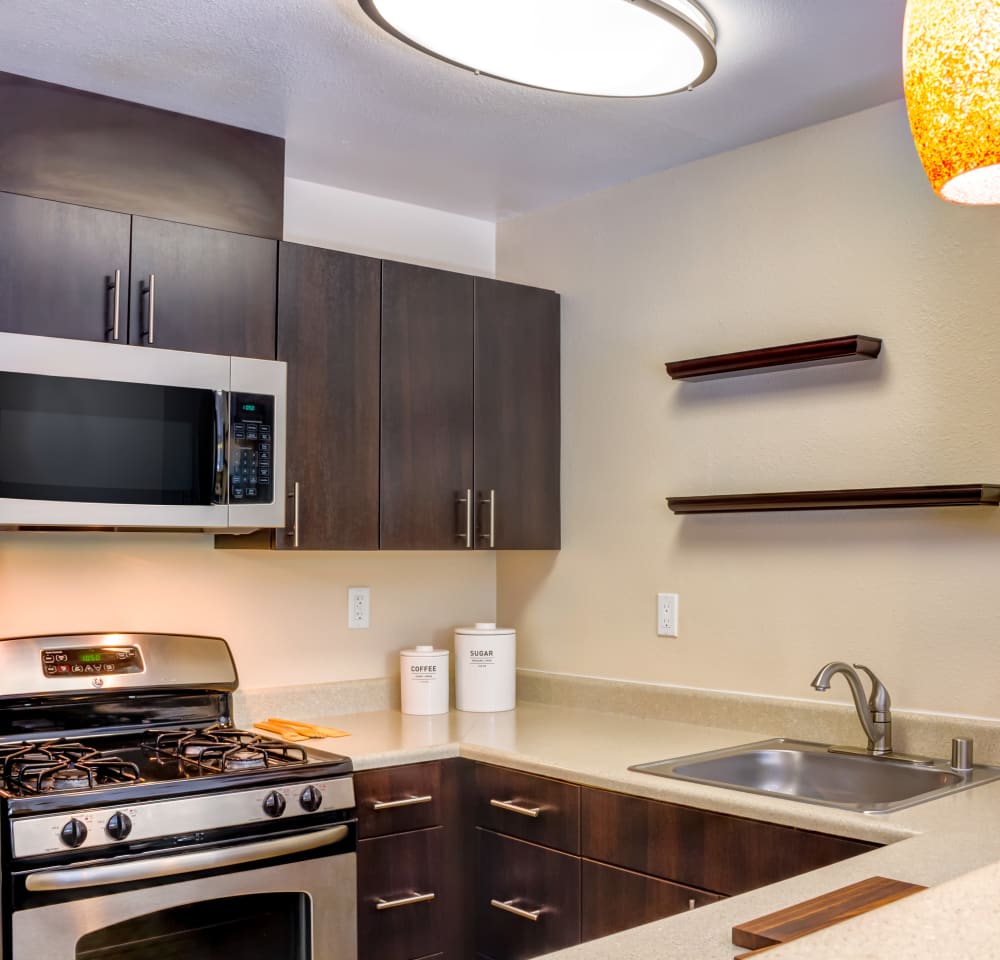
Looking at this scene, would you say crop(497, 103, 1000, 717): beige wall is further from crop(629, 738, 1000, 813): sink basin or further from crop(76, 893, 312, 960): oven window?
crop(76, 893, 312, 960): oven window

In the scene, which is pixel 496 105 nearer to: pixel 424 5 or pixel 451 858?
pixel 424 5

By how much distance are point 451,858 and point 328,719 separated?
59 cm

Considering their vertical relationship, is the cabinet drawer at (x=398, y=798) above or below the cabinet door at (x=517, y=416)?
below

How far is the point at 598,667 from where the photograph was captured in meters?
3.21

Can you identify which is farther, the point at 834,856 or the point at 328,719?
the point at 328,719

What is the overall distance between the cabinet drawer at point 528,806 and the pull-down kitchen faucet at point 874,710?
1.97ft

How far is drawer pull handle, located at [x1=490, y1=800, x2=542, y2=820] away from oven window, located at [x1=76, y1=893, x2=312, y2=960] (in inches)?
19.1

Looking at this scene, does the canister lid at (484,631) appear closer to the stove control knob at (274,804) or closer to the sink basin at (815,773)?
the sink basin at (815,773)

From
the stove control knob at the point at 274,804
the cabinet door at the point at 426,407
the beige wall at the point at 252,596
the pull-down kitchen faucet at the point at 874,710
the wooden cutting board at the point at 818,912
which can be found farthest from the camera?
the cabinet door at the point at 426,407

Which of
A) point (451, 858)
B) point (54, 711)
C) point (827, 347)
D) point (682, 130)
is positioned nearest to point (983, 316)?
point (827, 347)

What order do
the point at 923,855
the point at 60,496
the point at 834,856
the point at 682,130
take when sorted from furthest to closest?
the point at 682,130 < the point at 60,496 < the point at 834,856 < the point at 923,855

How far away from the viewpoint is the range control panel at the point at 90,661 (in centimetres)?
260

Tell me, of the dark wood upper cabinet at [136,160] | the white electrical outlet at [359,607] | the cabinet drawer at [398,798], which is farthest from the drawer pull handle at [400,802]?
the dark wood upper cabinet at [136,160]

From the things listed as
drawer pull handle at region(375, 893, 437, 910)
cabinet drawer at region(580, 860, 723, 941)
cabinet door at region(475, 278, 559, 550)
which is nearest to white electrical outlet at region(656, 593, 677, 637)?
cabinet door at region(475, 278, 559, 550)
